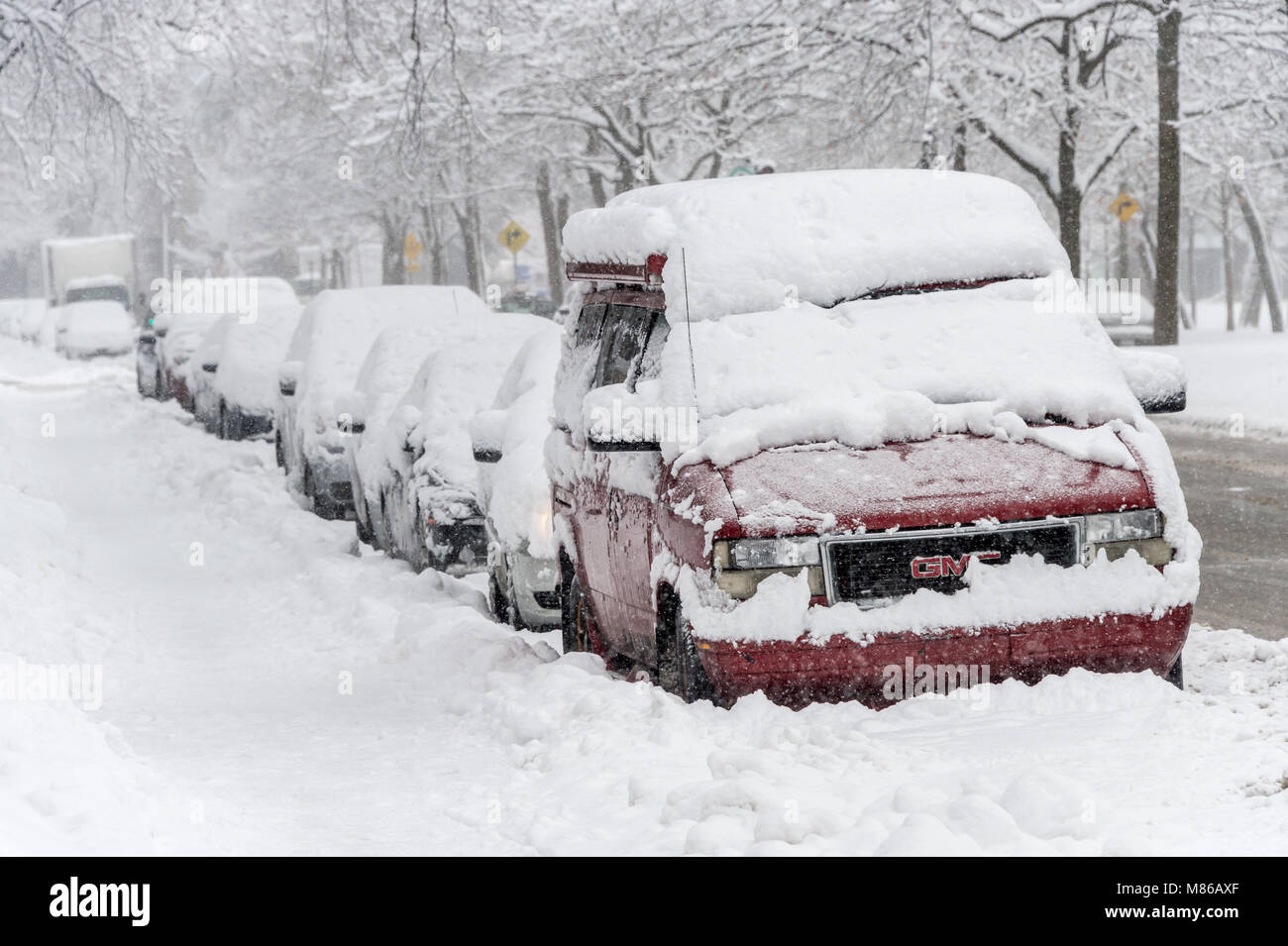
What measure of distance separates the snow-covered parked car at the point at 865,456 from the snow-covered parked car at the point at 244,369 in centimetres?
1576

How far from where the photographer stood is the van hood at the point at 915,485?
6172 mm

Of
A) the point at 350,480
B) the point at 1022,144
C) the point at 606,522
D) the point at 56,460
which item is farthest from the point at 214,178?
the point at 606,522

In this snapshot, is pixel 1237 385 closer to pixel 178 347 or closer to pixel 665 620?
pixel 178 347

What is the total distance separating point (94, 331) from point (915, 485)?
165ft

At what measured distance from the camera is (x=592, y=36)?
124ft

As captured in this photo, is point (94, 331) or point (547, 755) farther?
point (94, 331)

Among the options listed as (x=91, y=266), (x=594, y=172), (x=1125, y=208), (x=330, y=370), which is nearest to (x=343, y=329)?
(x=330, y=370)

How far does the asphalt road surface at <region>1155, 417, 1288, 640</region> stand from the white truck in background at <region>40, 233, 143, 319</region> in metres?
47.0

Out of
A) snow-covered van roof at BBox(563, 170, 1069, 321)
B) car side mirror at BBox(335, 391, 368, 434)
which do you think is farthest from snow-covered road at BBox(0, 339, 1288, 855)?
car side mirror at BBox(335, 391, 368, 434)

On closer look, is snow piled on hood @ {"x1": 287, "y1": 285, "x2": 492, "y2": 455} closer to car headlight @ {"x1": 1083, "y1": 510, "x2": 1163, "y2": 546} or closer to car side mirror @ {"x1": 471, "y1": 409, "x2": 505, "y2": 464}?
car side mirror @ {"x1": 471, "y1": 409, "x2": 505, "y2": 464}

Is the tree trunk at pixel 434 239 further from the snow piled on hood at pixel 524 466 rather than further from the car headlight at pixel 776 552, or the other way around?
the car headlight at pixel 776 552

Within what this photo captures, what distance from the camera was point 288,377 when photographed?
16.7 metres

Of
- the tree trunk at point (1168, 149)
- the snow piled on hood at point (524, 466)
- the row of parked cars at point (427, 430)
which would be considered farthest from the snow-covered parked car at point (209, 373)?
the tree trunk at point (1168, 149)

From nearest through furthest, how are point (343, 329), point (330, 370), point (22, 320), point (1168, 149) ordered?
point (330, 370), point (343, 329), point (1168, 149), point (22, 320)
